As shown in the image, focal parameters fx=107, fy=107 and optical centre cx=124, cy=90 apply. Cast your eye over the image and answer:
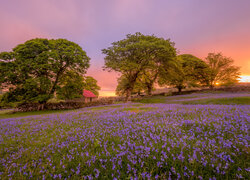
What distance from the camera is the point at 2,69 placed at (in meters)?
20.3

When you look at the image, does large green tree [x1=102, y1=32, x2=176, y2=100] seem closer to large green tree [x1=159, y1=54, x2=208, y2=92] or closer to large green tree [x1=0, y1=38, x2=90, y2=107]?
large green tree [x1=0, y1=38, x2=90, y2=107]

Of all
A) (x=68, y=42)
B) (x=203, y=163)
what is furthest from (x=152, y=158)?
(x=68, y=42)

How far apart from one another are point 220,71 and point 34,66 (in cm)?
5581

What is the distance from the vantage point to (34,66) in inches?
781

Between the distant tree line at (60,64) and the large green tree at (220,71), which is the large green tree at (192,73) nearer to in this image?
the large green tree at (220,71)

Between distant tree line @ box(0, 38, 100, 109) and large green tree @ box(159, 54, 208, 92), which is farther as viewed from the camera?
large green tree @ box(159, 54, 208, 92)

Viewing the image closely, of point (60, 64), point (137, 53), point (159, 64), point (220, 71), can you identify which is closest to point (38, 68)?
point (60, 64)

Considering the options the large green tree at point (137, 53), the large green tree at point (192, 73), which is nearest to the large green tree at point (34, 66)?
the large green tree at point (137, 53)

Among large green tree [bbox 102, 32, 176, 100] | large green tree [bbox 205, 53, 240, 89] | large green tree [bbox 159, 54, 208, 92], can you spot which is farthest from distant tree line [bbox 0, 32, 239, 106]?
large green tree [bbox 205, 53, 240, 89]

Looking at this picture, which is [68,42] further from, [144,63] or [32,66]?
[144,63]

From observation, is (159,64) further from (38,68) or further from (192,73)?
(38,68)

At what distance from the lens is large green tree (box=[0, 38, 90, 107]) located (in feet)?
67.6

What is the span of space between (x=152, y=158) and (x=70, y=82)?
26.8 metres

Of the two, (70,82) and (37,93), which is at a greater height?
(70,82)
